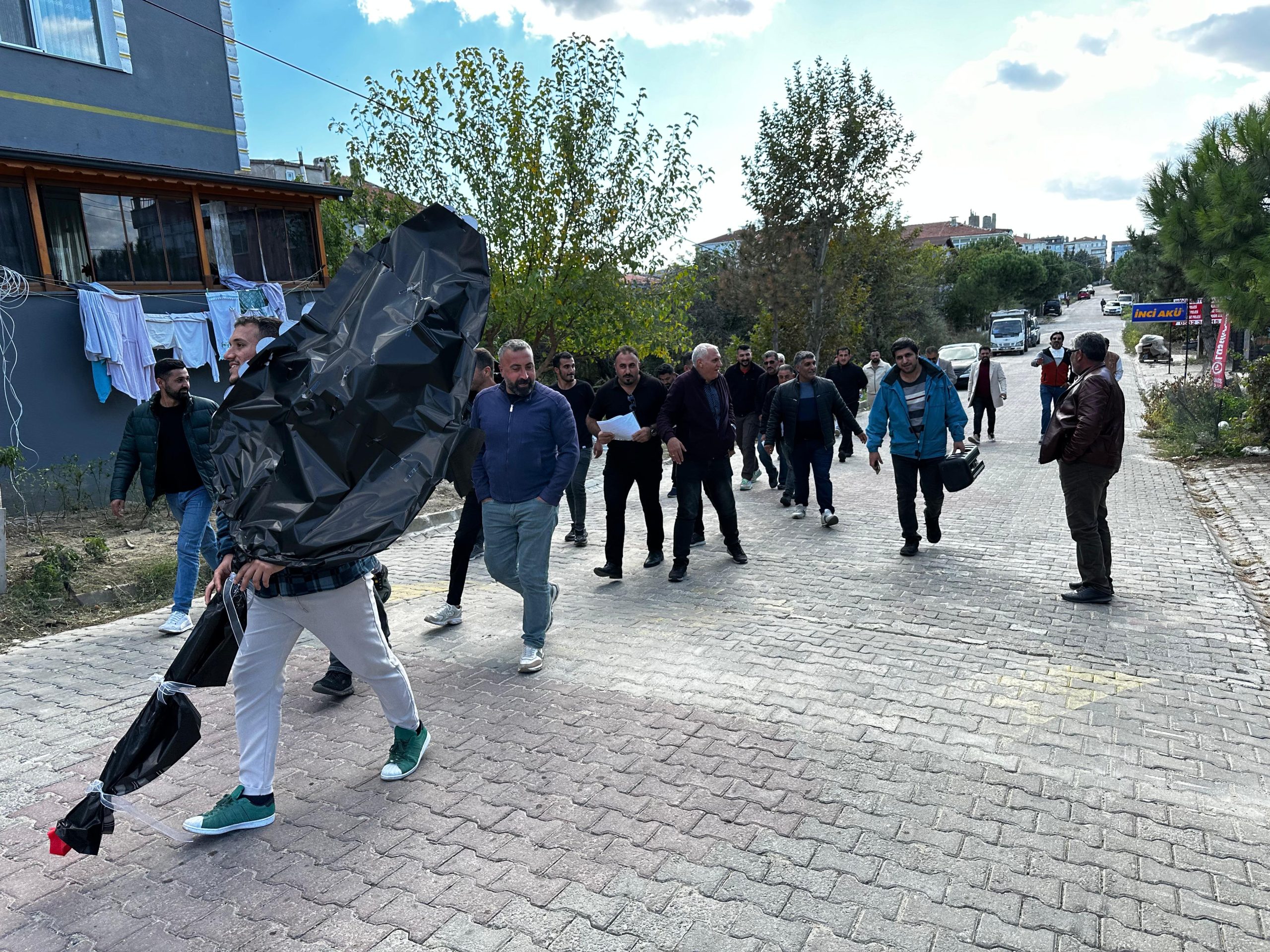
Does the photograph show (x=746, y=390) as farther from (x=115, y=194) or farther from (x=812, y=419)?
(x=115, y=194)

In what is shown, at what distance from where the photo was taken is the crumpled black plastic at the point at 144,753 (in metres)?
3.10

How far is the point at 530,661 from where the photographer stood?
5.04 metres

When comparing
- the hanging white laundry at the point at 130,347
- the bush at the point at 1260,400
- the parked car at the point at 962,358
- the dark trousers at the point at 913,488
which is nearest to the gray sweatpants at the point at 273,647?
the dark trousers at the point at 913,488

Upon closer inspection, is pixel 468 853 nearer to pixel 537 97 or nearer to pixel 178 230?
pixel 537 97

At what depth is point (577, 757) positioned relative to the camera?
13.0 ft

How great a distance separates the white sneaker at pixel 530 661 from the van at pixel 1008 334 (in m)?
47.7

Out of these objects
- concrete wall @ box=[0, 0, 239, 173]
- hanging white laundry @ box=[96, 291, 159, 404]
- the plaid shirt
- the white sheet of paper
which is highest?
concrete wall @ box=[0, 0, 239, 173]

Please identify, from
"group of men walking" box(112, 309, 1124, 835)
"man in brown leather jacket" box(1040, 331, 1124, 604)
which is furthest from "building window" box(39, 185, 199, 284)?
"man in brown leather jacket" box(1040, 331, 1124, 604)

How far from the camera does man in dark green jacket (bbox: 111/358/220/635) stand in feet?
19.1

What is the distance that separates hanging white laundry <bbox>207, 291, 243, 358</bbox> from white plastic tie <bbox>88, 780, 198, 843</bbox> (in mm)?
12905

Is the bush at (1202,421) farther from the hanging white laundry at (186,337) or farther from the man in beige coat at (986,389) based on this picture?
the hanging white laundry at (186,337)

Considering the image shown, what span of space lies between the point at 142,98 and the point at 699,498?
14.4 metres

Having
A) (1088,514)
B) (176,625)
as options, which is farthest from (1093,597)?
(176,625)

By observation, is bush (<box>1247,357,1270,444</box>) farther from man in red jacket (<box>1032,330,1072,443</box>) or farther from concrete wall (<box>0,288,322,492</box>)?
concrete wall (<box>0,288,322,492</box>)
